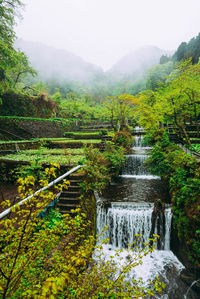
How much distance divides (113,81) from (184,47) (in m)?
65.4

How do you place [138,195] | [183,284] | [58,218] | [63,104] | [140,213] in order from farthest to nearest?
[63,104] → [138,195] → [140,213] → [58,218] → [183,284]

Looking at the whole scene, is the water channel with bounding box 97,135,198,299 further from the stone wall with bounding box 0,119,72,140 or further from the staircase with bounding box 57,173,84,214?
the stone wall with bounding box 0,119,72,140

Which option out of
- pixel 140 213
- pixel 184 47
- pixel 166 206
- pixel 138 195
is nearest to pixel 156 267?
pixel 140 213

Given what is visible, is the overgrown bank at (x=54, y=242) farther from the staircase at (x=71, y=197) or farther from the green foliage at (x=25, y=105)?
the green foliage at (x=25, y=105)

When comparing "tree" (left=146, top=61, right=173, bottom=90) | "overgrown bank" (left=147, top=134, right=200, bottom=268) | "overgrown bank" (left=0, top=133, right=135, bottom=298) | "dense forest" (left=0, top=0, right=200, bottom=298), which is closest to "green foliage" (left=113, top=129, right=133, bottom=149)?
"dense forest" (left=0, top=0, right=200, bottom=298)

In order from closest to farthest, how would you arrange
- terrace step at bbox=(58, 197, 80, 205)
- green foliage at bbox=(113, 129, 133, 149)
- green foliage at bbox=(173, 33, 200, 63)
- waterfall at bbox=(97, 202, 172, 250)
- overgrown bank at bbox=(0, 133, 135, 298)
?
overgrown bank at bbox=(0, 133, 135, 298)
terrace step at bbox=(58, 197, 80, 205)
waterfall at bbox=(97, 202, 172, 250)
green foliage at bbox=(113, 129, 133, 149)
green foliage at bbox=(173, 33, 200, 63)

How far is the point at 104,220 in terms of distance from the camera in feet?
21.7

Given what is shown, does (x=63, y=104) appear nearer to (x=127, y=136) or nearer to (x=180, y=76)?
(x=127, y=136)

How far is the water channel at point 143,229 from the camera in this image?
16.3 ft

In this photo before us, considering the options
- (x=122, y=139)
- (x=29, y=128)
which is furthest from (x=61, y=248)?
(x=29, y=128)

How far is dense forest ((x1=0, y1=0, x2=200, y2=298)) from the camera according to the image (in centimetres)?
200

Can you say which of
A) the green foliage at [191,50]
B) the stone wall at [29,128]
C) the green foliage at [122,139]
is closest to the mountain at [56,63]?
the green foliage at [191,50]

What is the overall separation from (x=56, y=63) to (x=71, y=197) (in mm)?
135901

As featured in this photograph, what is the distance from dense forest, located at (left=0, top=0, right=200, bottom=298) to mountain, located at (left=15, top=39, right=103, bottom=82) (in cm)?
8200
